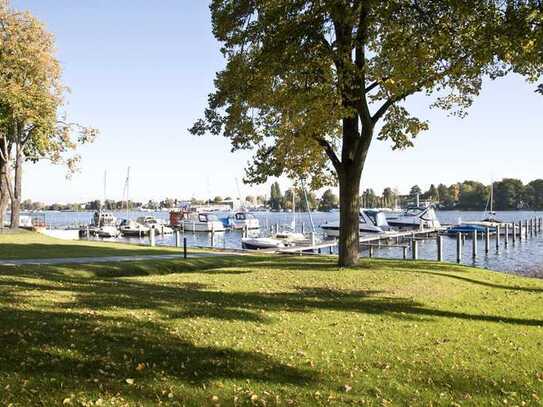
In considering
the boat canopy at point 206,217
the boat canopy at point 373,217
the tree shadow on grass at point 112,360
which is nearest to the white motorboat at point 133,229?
the boat canopy at point 206,217

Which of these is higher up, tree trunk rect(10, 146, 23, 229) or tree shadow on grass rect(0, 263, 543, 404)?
tree trunk rect(10, 146, 23, 229)

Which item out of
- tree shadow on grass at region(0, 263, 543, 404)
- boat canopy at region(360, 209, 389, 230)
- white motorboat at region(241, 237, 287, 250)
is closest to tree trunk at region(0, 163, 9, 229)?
white motorboat at region(241, 237, 287, 250)

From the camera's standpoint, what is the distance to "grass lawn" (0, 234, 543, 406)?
6445 mm

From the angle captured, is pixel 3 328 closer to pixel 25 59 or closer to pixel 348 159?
pixel 348 159

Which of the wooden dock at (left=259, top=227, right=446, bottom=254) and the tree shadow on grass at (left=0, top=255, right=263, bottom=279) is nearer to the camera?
the tree shadow on grass at (left=0, top=255, right=263, bottom=279)

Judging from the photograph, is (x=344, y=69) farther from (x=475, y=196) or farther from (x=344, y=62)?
(x=475, y=196)

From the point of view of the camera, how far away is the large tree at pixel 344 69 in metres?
13.3

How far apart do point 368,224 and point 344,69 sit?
4757 cm

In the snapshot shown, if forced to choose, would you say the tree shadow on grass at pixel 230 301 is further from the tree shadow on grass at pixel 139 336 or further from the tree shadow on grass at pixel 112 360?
the tree shadow on grass at pixel 112 360

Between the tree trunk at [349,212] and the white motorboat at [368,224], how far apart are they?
42.6m

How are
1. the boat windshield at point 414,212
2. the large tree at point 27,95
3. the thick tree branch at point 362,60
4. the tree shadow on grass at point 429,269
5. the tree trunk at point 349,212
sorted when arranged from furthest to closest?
the boat windshield at point 414,212
the large tree at point 27,95
the tree trunk at point 349,212
the tree shadow on grass at point 429,269
the thick tree branch at point 362,60

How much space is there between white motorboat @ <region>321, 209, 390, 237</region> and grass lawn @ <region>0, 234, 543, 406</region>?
1833 inches

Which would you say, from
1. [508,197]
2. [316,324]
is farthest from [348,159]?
[508,197]

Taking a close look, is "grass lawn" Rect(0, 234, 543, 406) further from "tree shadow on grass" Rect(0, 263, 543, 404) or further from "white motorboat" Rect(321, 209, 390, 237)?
"white motorboat" Rect(321, 209, 390, 237)
